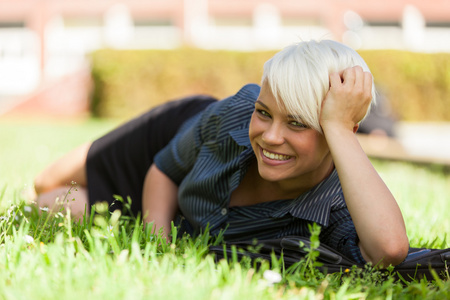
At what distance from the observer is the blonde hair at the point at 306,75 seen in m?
2.41

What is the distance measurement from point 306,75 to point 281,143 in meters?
0.30

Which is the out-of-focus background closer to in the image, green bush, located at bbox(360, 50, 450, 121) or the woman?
green bush, located at bbox(360, 50, 450, 121)

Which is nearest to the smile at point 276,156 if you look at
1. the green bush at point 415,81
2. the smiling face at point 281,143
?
the smiling face at point 281,143

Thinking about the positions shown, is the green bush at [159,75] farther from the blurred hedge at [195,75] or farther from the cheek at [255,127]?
the cheek at [255,127]

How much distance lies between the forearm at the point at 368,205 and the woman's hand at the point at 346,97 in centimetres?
4

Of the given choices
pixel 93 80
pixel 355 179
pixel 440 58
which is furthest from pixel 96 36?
pixel 355 179

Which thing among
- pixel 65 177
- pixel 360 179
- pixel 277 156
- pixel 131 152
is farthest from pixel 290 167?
pixel 65 177

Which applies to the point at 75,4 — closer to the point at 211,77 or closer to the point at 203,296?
the point at 211,77

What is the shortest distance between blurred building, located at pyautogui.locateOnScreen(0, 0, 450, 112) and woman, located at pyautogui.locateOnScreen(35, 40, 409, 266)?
21529mm

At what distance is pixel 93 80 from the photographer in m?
15.9

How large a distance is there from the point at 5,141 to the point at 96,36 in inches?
691

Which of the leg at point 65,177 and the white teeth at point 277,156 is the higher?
the white teeth at point 277,156

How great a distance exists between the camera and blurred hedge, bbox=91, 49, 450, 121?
15.4 metres

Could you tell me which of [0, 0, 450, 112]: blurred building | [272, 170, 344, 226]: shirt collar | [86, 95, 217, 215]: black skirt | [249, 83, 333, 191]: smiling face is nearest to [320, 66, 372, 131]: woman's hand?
[249, 83, 333, 191]: smiling face
